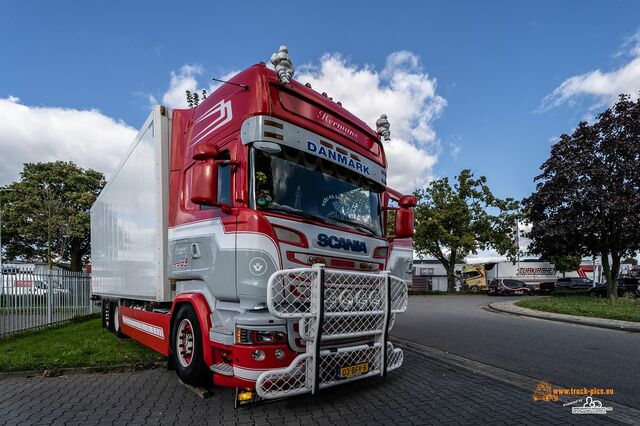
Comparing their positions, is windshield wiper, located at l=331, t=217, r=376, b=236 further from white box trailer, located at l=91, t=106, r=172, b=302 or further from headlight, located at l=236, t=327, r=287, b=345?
white box trailer, located at l=91, t=106, r=172, b=302

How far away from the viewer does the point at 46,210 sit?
27.7 m

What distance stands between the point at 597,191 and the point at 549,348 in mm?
13749

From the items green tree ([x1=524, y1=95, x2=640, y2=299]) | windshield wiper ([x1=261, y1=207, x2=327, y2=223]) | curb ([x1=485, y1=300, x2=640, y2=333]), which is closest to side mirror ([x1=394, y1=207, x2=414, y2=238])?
windshield wiper ([x1=261, y1=207, x2=327, y2=223])

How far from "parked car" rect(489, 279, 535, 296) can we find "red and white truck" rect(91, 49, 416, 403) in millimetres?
30449

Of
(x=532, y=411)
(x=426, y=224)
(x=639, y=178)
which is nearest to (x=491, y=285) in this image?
(x=426, y=224)

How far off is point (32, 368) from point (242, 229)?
4464mm

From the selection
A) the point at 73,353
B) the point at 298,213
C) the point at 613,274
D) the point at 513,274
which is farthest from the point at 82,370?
the point at 513,274

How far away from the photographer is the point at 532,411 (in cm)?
457

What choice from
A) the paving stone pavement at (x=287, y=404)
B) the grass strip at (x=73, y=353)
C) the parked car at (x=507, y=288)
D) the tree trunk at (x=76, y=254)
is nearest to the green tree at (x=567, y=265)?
the parked car at (x=507, y=288)

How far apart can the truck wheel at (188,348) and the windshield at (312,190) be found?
5.56 ft

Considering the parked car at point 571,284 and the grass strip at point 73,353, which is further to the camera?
the parked car at point 571,284

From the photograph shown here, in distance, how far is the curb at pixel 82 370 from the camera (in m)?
6.11

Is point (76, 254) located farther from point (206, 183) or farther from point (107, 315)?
point (206, 183)

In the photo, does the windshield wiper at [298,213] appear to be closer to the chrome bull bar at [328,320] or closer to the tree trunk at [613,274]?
the chrome bull bar at [328,320]
